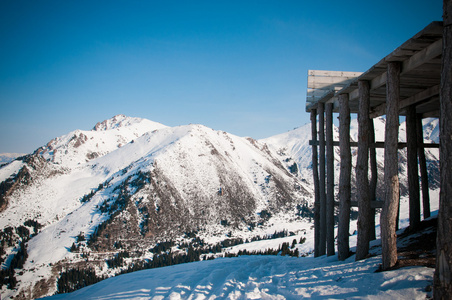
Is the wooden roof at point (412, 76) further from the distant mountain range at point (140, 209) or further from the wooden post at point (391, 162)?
the distant mountain range at point (140, 209)

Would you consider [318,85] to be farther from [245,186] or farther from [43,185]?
[43,185]

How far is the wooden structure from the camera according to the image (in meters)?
6.34

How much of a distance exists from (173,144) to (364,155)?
119 metres

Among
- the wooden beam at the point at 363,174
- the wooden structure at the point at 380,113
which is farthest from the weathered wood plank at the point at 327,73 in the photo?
the wooden beam at the point at 363,174

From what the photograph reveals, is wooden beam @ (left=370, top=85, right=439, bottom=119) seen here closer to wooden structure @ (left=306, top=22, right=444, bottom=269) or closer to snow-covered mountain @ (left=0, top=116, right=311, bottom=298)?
wooden structure @ (left=306, top=22, right=444, bottom=269)

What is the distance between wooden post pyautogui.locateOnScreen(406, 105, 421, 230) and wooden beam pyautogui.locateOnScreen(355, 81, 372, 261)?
14.3 feet

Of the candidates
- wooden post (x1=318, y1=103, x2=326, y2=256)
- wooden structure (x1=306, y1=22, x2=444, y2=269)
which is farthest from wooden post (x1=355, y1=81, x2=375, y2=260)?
wooden post (x1=318, y1=103, x2=326, y2=256)

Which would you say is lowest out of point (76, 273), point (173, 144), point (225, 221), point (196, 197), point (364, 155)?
point (76, 273)

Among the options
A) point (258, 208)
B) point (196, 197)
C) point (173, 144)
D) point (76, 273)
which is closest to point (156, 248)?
point (76, 273)

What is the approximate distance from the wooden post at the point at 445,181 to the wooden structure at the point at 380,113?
0.93 metres

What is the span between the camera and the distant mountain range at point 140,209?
71175mm

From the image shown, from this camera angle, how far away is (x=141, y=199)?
91562 millimetres

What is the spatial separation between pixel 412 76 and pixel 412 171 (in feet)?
17.7

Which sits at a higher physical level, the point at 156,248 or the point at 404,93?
the point at 404,93
